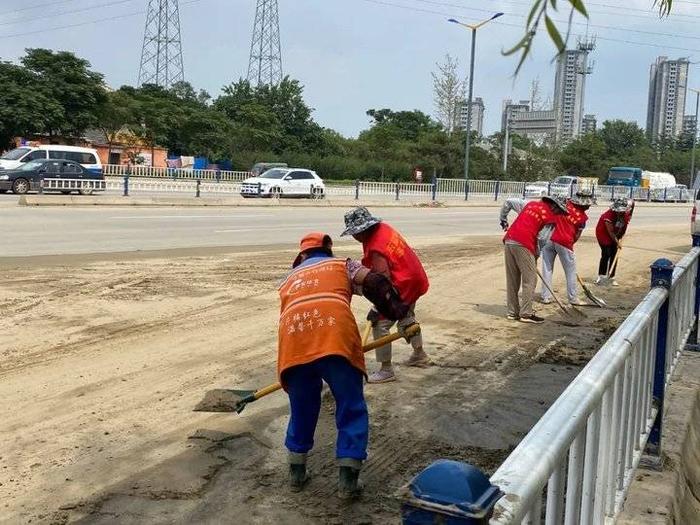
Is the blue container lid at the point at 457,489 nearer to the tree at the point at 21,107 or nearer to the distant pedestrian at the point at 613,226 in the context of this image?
the distant pedestrian at the point at 613,226

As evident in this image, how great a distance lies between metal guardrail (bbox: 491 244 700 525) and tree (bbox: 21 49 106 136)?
46.7m

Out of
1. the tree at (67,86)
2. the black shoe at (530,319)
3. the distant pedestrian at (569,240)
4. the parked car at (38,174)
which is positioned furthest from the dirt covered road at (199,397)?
the tree at (67,86)

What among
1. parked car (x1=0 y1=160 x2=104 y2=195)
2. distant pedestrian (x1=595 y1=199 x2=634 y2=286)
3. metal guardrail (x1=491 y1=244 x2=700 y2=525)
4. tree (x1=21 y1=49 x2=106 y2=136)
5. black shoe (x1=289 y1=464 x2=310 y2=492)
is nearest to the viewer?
metal guardrail (x1=491 y1=244 x2=700 y2=525)

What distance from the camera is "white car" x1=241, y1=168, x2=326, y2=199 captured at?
31.6 m

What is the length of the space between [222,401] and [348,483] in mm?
1770

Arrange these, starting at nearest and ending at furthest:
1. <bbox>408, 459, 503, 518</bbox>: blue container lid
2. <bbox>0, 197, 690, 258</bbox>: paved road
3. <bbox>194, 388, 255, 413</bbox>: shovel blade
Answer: <bbox>408, 459, 503, 518</bbox>: blue container lid < <bbox>194, 388, 255, 413</bbox>: shovel blade < <bbox>0, 197, 690, 258</bbox>: paved road

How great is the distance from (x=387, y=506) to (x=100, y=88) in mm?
49744

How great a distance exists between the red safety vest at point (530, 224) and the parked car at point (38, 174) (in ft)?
71.2

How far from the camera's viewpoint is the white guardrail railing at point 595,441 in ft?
4.92

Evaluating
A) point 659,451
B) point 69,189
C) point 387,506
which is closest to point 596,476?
point 659,451

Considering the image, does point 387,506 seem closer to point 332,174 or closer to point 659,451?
point 659,451

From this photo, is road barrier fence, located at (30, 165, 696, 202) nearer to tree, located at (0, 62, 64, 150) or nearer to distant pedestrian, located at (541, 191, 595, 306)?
tree, located at (0, 62, 64, 150)

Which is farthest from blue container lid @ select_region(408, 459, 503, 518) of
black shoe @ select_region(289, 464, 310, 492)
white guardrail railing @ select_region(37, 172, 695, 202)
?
white guardrail railing @ select_region(37, 172, 695, 202)

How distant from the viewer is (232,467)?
178 inches
